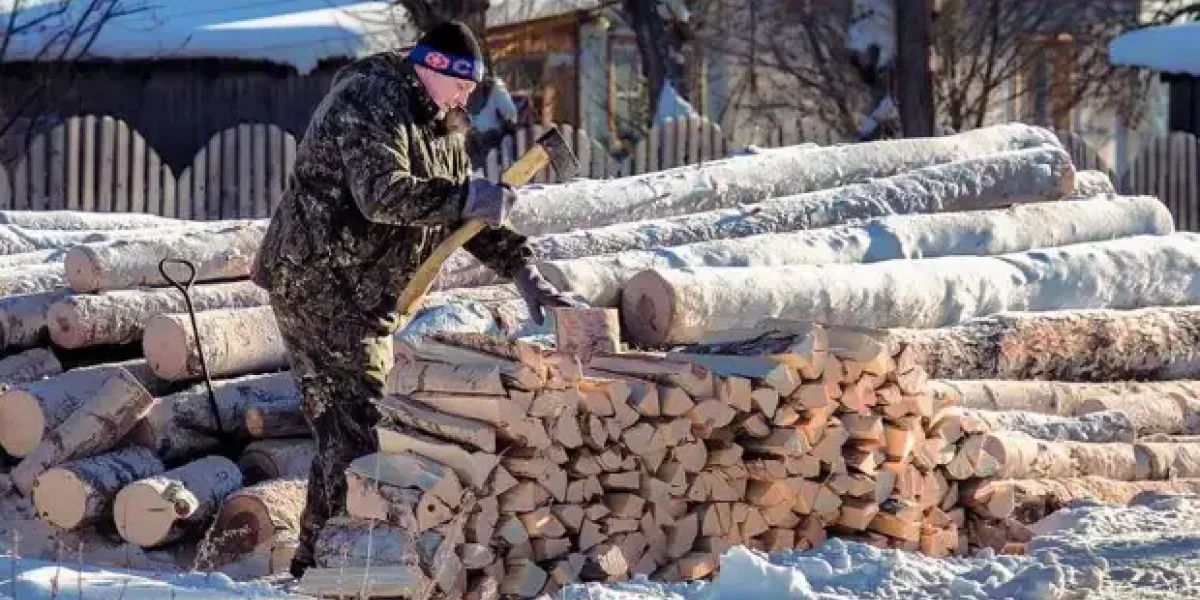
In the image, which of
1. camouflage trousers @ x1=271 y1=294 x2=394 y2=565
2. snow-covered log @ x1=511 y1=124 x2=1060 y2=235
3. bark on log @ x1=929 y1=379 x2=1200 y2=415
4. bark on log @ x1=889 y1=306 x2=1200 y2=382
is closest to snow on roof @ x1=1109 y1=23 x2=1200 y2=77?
snow-covered log @ x1=511 y1=124 x2=1060 y2=235

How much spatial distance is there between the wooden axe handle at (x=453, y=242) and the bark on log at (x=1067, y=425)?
3.02 meters

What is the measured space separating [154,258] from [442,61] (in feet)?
10.2

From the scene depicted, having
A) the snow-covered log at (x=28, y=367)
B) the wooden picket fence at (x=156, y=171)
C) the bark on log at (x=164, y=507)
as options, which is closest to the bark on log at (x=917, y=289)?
the bark on log at (x=164, y=507)

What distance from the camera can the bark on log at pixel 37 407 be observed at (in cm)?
992

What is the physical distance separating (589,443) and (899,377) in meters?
1.39

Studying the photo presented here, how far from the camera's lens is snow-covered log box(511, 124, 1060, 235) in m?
11.8

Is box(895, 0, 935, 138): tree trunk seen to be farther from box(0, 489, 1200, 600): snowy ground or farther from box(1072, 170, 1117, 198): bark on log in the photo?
box(0, 489, 1200, 600): snowy ground

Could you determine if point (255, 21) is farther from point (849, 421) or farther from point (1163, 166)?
point (849, 421)

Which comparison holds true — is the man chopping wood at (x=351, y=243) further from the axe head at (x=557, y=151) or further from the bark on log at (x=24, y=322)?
the bark on log at (x=24, y=322)

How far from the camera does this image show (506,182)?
809 cm

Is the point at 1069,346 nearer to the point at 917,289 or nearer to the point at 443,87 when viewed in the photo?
the point at 917,289

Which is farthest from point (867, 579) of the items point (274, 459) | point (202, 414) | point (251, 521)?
point (202, 414)

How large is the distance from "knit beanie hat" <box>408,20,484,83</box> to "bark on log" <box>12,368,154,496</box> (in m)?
2.50

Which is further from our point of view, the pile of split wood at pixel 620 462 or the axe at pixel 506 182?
the axe at pixel 506 182
